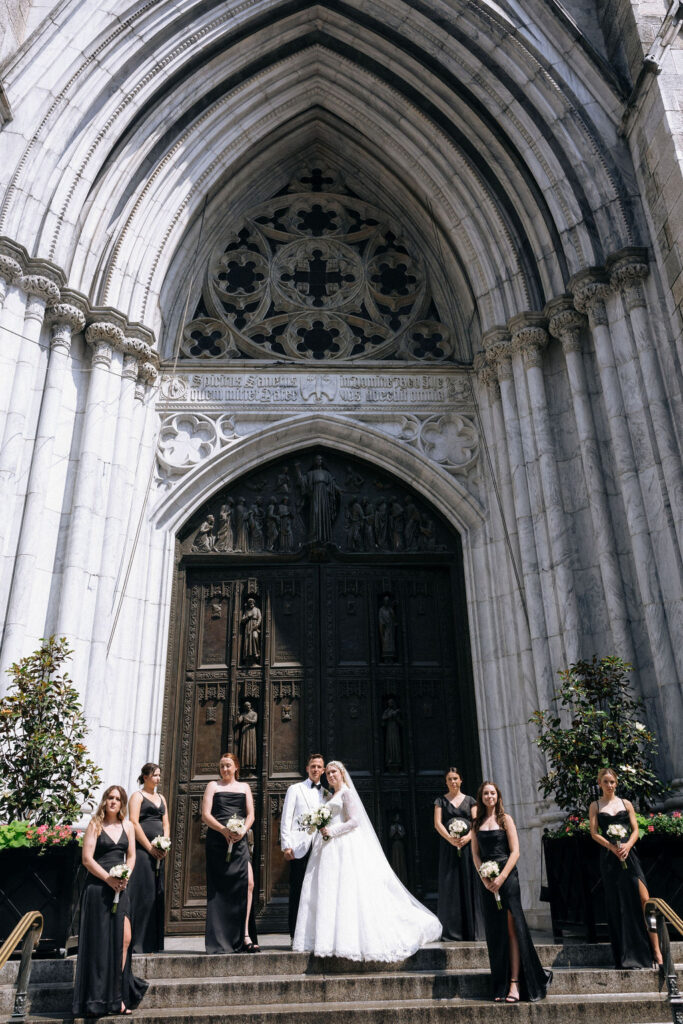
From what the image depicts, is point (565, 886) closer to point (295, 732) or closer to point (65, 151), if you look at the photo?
point (295, 732)

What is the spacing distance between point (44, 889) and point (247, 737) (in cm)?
344

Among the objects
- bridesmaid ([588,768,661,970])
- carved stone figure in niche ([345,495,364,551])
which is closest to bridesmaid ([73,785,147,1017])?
bridesmaid ([588,768,661,970])

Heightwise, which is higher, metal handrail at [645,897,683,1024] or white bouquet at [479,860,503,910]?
white bouquet at [479,860,503,910]

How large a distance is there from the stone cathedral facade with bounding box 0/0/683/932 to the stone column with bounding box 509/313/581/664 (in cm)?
4

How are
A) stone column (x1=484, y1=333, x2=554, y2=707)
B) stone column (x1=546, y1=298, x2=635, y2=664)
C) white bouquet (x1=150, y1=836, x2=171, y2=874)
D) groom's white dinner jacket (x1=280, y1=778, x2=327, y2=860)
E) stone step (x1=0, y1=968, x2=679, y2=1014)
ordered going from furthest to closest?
stone column (x1=484, y1=333, x2=554, y2=707), stone column (x1=546, y1=298, x2=635, y2=664), groom's white dinner jacket (x1=280, y1=778, x2=327, y2=860), white bouquet (x1=150, y1=836, x2=171, y2=874), stone step (x1=0, y1=968, x2=679, y2=1014)

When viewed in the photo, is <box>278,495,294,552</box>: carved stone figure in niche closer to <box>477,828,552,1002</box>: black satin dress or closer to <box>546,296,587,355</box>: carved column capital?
<box>546,296,587,355</box>: carved column capital

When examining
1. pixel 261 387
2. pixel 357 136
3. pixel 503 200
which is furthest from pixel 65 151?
pixel 503 200

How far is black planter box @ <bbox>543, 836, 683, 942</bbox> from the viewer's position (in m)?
6.51

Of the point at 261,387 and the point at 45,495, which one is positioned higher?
the point at 261,387

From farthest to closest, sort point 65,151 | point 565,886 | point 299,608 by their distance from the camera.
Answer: point 299,608 → point 65,151 → point 565,886

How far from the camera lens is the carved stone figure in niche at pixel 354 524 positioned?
10477mm

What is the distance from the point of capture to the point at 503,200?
428 inches

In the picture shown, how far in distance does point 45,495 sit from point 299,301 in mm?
5058

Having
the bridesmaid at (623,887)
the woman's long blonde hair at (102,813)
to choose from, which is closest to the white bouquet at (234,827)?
the woman's long blonde hair at (102,813)
